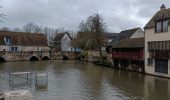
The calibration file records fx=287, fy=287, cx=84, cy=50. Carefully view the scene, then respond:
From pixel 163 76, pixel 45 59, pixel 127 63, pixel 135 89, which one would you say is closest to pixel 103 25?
pixel 45 59

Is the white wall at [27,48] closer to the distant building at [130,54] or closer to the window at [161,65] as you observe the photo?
the distant building at [130,54]

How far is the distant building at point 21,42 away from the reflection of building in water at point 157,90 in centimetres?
5231

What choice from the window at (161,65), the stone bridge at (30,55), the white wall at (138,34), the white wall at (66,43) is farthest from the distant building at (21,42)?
the window at (161,65)

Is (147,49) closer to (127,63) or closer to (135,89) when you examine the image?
(127,63)

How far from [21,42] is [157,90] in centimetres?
5880

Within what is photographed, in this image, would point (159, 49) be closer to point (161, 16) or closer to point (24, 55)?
point (161, 16)

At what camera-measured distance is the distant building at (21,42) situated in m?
77.7

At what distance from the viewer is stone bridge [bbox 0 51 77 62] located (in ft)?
237

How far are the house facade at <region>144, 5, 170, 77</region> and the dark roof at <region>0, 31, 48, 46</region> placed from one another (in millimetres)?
46975

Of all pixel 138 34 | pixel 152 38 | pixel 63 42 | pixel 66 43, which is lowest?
pixel 152 38

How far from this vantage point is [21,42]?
8088cm

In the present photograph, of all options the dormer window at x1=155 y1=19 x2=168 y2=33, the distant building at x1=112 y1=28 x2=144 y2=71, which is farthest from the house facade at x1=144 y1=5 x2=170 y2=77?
the distant building at x1=112 y1=28 x2=144 y2=71

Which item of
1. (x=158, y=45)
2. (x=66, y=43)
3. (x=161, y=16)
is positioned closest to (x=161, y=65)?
(x=158, y=45)

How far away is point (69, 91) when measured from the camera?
26.4 metres
